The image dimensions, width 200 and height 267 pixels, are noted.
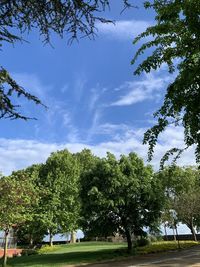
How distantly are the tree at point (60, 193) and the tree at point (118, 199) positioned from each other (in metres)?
4.11

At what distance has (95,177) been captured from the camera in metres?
35.1

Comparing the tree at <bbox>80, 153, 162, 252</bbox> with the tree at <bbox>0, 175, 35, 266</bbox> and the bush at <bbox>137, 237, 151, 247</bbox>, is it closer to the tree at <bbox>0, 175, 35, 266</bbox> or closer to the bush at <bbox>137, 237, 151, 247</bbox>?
the bush at <bbox>137, 237, 151, 247</bbox>

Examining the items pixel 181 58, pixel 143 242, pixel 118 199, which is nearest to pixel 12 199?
pixel 118 199

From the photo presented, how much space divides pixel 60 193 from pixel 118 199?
16985 mm

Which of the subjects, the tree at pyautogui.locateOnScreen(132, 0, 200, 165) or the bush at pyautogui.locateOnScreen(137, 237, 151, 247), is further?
the bush at pyautogui.locateOnScreen(137, 237, 151, 247)

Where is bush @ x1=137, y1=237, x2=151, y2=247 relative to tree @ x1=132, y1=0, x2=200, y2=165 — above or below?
above

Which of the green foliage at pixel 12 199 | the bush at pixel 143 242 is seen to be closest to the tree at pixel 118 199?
the bush at pixel 143 242

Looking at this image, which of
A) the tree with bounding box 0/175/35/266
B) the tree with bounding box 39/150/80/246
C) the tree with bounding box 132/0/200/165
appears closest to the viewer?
the tree with bounding box 132/0/200/165

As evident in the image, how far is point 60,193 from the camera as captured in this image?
163 feet

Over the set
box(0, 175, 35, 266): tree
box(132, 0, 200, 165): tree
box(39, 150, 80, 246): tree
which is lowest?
box(132, 0, 200, 165): tree

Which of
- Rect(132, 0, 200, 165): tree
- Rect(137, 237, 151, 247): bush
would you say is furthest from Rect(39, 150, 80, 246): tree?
Rect(132, 0, 200, 165): tree

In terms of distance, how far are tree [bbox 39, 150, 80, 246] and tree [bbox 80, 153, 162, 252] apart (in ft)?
13.5

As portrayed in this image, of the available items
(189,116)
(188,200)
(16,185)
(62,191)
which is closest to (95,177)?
(16,185)

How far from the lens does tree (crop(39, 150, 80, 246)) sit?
4288cm
